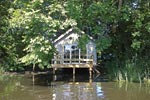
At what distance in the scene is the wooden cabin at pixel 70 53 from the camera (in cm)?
2348

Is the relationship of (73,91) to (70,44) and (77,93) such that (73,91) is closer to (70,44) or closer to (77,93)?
(77,93)

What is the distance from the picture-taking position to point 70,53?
24.4 metres

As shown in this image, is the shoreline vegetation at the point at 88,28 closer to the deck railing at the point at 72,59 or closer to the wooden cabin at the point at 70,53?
the wooden cabin at the point at 70,53

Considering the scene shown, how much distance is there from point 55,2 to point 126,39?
6649 millimetres

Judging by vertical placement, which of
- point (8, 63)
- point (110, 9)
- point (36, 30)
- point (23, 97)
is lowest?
point (23, 97)

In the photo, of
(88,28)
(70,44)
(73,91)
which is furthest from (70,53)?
(73,91)

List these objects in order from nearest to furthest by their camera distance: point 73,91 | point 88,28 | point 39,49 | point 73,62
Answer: point 73,91 < point 39,49 < point 88,28 < point 73,62

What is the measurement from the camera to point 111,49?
81.8 ft

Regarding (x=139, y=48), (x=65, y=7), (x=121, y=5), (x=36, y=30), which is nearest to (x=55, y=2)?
(x=65, y=7)

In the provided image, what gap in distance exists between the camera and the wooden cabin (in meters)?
23.5

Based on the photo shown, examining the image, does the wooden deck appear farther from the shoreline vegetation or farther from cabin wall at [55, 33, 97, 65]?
the shoreline vegetation

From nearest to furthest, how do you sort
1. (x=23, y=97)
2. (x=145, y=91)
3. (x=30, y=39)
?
(x=23, y=97) → (x=145, y=91) → (x=30, y=39)

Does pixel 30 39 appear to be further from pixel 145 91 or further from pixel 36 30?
pixel 145 91

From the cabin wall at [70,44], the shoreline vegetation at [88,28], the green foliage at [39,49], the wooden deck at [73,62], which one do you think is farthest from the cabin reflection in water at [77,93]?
the cabin wall at [70,44]
